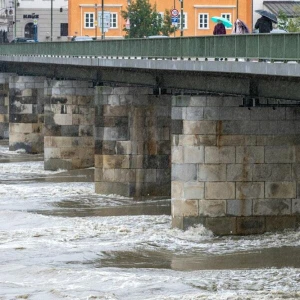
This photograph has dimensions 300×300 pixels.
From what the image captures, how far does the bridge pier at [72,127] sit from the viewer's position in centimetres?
6619

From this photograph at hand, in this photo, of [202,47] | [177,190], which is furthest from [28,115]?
[177,190]

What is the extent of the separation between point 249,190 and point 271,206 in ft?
2.49

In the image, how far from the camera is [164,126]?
52.4 m

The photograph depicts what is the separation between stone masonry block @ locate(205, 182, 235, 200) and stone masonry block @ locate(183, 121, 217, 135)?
148 centimetres

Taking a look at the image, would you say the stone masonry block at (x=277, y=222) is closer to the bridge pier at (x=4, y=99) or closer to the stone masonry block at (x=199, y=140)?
the stone masonry block at (x=199, y=140)

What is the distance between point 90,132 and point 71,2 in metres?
52.5

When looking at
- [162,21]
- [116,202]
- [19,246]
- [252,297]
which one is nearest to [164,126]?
[116,202]

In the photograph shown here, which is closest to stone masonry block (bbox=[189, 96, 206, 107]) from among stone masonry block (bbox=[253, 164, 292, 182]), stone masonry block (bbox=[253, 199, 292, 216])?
stone masonry block (bbox=[253, 164, 292, 182])

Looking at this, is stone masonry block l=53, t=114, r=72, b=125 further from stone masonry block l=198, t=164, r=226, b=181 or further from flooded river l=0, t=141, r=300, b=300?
stone masonry block l=198, t=164, r=226, b=181

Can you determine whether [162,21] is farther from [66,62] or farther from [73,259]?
[73,259]

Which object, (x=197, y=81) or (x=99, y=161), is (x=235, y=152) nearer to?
(x=197, y=81)

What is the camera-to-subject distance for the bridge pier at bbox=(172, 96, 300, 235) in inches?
1613

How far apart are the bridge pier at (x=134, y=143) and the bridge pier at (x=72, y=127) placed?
1187cm

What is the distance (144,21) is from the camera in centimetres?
10475
